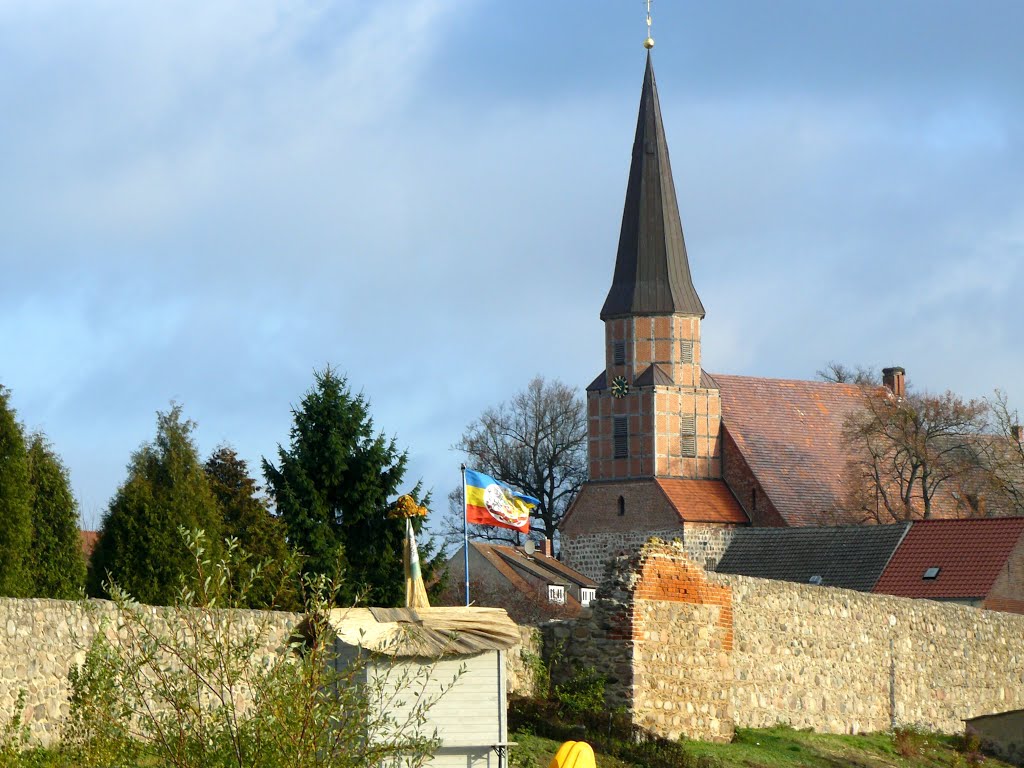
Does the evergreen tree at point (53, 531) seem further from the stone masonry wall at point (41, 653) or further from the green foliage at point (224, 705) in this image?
the green foliage at point (224, 705)

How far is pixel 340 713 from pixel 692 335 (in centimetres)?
5609

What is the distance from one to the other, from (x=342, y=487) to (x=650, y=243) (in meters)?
37.4

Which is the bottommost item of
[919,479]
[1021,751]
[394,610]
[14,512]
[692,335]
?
[1021,751]

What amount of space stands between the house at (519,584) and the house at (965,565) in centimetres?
1469

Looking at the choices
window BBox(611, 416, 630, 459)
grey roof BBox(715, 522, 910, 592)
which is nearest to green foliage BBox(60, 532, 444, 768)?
grey roof BBox(715, 522, 910, 592)

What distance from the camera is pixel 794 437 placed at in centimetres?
6512

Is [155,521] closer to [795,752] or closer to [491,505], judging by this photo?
[491,505]

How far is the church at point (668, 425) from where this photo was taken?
207 ft

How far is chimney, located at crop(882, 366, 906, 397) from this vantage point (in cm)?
7156

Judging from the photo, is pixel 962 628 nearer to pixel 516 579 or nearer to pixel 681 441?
pixel 516 579

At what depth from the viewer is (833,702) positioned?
24859 mm

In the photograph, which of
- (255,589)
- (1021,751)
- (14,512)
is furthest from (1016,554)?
(14,512)

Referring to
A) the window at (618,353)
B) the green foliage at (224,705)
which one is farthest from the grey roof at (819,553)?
the green foliage at (224,705)

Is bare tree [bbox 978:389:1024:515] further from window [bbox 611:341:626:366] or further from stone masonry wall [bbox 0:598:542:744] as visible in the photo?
stone masonry wall [bbox 0:598:542:744]
